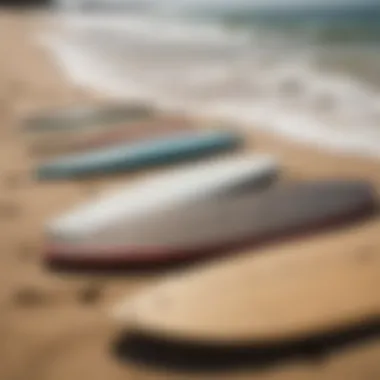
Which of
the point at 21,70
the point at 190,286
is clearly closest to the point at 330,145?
the point at 190,286

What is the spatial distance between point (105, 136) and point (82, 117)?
41cm

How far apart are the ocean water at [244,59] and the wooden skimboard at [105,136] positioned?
0.84 feet

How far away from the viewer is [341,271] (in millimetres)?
1563

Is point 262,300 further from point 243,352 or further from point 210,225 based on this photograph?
point 210,225

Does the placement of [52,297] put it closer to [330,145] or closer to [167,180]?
[167,180]

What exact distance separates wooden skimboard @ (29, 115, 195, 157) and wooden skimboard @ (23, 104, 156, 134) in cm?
6

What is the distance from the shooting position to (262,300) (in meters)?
1.48

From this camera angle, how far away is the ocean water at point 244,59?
Result: 2.97 metres

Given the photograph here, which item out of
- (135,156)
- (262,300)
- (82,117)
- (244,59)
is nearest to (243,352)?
(262,300)

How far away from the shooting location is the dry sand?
1.37 metres

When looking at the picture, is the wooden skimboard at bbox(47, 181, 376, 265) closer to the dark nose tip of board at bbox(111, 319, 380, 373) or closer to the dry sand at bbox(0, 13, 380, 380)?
the dry sand at bbox(0, 13, 380, 380)

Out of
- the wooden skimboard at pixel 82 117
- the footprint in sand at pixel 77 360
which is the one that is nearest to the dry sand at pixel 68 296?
the footprint in sand at pixel 77 360

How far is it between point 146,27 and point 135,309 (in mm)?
4532

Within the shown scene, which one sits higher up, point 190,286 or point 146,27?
point 146,27
